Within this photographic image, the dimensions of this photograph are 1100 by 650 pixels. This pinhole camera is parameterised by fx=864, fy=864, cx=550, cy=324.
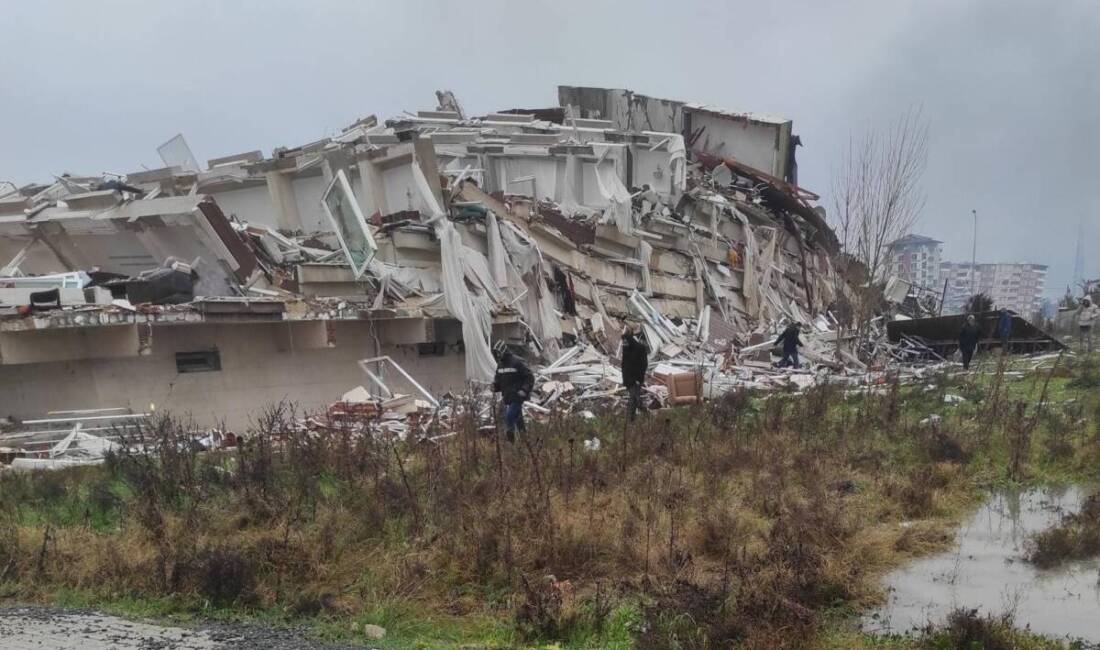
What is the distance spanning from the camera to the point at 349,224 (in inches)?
640

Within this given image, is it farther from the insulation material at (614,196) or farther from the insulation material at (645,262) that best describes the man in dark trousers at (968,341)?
the insulation material at (614,196)

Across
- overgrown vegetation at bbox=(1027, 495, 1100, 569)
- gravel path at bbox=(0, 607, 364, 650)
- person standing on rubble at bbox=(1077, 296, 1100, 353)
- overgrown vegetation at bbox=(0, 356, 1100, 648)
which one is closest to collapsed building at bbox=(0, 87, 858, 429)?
overgrown vegetation at bbox=(0, 356, 1100, 648)

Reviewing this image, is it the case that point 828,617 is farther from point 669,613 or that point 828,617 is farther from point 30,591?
point 30,591

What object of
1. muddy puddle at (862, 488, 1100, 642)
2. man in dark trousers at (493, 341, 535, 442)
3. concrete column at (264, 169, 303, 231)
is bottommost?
muddy puddle at (862, 488, 1100, 642)

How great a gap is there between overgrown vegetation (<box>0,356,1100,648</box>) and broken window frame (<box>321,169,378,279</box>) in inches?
259

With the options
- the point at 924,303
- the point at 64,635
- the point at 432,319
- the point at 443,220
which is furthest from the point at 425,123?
the point at 924,303

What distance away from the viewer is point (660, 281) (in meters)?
22.9

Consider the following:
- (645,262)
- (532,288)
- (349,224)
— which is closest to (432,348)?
(532,288)

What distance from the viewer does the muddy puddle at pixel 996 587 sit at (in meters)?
4.95

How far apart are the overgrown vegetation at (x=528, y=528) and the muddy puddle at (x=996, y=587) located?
0.62ft

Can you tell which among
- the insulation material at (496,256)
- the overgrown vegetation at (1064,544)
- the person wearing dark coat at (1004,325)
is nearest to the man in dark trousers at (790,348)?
the person wearing dark coat at (1004,325)

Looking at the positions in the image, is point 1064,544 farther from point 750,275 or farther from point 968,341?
point 750,275

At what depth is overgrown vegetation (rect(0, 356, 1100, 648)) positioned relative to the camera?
203 inches

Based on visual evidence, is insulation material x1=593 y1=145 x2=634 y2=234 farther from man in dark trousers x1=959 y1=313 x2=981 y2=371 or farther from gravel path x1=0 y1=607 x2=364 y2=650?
gravel path x1=0 y1=607 x2=364 y2=650
